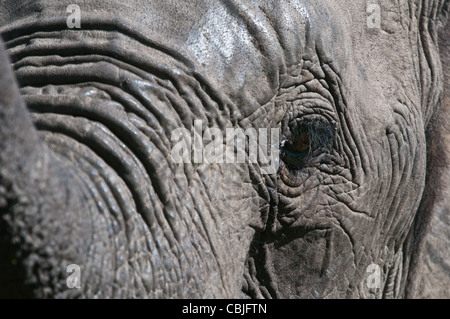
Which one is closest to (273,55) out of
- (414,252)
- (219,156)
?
(219,156)

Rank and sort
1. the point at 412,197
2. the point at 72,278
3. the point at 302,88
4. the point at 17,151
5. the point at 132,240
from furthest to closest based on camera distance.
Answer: the point at 412,197
the point at 302,88
the point at 132,240
the point at 72,278
the point at 17,151

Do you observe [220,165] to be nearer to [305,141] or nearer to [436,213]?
[305,141]

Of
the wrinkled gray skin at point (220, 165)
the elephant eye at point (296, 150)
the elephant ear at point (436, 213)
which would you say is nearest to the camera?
the wrinkled gray skin at point (220, 165)

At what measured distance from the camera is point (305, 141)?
189cm

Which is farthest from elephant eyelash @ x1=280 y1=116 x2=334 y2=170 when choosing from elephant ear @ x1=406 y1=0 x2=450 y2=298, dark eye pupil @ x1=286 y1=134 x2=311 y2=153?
elephant ear @ x1=406 y1=0 x2=450 y2=298

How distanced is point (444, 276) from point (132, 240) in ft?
4.21

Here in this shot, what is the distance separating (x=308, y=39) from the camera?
6.04 ft

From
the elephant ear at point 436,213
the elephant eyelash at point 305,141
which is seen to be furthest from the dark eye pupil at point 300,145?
the elephant ear at point 436,213

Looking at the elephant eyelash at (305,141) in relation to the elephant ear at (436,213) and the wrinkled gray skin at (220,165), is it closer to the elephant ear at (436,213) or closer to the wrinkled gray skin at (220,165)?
the wrinkled gray skin at (220,165)

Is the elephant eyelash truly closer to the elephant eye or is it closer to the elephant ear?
the elephant eye

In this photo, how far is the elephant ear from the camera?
2.32 metres

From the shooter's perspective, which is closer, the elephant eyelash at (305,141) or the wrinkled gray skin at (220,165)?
the wrinkled gray skin at (220,165)

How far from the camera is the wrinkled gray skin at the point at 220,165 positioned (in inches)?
48.0

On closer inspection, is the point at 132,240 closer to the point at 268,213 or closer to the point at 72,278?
the point at 72,278
